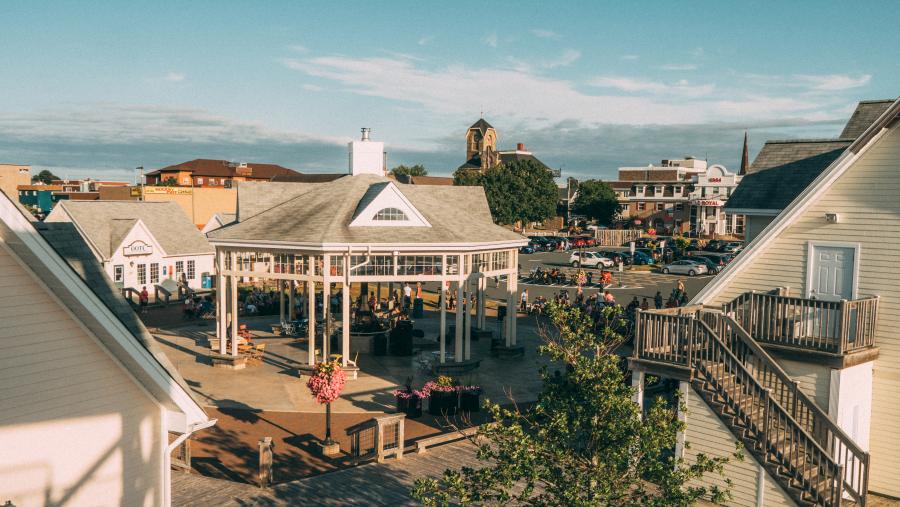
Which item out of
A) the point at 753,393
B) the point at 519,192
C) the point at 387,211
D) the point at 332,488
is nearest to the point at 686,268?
the point at 387,211

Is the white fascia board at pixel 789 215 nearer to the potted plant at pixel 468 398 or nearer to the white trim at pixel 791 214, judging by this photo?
the white trim at pixel 791 214

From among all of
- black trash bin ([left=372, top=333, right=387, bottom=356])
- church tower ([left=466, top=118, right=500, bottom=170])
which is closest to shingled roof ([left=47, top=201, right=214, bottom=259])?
black trash bin ([left=372, top=333, right=387, bottom=356])

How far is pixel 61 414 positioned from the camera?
28.6 ft

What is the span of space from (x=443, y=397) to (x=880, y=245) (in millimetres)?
12006

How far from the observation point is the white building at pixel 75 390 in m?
8.12

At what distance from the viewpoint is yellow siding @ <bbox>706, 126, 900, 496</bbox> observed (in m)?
14.6

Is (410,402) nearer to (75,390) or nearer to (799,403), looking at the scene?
(799,403)

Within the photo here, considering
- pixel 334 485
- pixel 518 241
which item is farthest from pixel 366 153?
pixel 334 485

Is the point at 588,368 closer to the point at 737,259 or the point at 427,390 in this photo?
the point at 737,259

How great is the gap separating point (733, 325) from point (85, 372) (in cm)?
1176

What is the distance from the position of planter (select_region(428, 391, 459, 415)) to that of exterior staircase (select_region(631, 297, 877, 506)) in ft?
24.5

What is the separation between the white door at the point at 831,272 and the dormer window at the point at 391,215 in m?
15.0

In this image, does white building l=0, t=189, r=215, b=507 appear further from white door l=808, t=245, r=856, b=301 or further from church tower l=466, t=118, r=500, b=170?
church tower l=466, t=118, r=500, b=170

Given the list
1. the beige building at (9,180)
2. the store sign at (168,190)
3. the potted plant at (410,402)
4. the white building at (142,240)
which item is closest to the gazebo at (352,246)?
the potted plant at (410,402)
